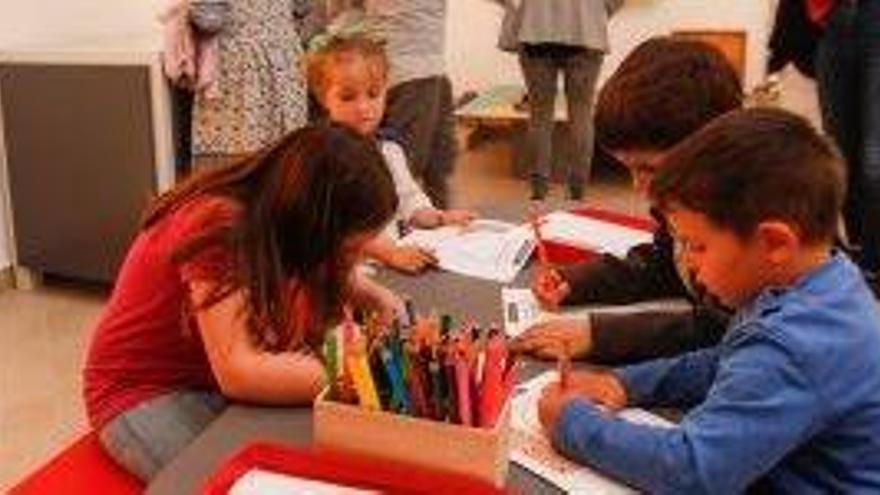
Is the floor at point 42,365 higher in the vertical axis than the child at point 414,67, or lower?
lower

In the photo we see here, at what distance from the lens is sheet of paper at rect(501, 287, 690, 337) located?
1379 millimetres

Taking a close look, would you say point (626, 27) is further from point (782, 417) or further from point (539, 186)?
point (782, 417)

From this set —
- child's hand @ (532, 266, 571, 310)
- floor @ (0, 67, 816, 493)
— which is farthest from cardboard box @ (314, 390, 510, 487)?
floor @ (0, 67, 816, 493)

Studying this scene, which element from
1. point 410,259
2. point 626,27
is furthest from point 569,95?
point 410,259

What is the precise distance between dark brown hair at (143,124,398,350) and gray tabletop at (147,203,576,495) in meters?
0.11

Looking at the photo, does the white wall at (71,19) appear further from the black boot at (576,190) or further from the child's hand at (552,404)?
the child's hand at (552,404)

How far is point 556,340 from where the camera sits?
50.2 inches

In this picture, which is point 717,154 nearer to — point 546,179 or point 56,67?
point 56,67

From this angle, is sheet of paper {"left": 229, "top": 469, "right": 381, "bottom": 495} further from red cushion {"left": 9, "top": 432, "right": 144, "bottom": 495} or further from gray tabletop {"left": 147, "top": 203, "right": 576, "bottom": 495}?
red cushion {"left": 9, "top": 432, "right": 144, "bottom": 495}

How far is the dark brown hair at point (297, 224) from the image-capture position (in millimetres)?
1216

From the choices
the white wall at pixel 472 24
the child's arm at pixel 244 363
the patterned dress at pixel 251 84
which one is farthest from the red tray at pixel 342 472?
the white wall at pixel 472 24

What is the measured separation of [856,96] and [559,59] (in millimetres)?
1381

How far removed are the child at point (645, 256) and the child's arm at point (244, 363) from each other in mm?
262

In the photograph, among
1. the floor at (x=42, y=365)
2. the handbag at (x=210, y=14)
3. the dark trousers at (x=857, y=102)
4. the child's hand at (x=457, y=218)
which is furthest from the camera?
the handbag at (x=210, y=14)
